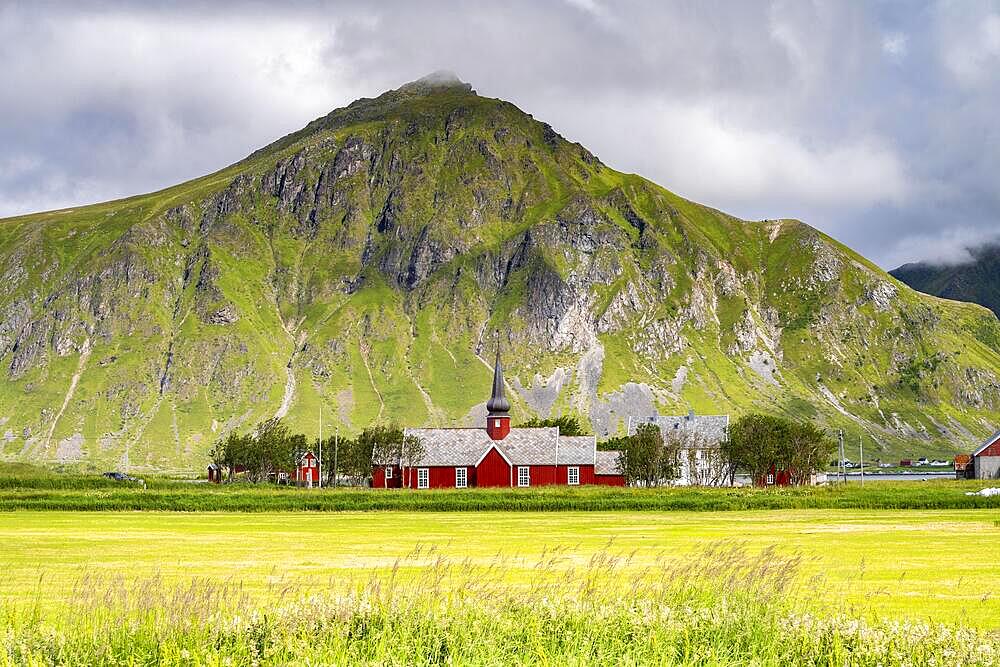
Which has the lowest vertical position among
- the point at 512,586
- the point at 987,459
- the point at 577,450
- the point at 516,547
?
the point at 516,547

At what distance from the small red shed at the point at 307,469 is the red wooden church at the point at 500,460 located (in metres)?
18.6

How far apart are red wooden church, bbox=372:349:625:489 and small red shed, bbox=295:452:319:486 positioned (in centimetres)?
1864

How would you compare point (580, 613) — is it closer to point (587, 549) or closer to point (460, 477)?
point (587, 549)

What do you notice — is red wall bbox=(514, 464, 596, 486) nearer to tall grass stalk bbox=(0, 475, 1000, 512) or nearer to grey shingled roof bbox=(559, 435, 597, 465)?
grey shingled roof bbox=(559, 435, 597, 465)

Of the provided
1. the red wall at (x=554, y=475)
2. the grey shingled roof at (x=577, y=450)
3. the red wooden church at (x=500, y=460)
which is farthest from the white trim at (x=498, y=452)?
A: the grey shingled roof at (x=577, y=450)

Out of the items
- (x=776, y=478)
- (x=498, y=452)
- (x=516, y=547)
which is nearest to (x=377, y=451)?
(x=498, y=452)

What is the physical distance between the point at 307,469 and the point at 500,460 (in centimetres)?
3650

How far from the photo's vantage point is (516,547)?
175 feet

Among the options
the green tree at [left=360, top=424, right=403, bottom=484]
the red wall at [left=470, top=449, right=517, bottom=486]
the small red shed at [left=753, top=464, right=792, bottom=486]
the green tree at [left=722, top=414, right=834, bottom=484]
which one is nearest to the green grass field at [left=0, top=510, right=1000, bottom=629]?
the green tree at [left=722, top=414, right=834, bottom=484]

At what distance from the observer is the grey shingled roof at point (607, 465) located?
160m

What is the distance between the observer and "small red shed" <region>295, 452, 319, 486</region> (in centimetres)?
17925

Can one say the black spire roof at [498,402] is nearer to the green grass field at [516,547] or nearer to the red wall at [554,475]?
the red wall at [554,475]

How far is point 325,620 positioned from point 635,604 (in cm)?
579

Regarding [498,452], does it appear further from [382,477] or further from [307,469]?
[307,469]
